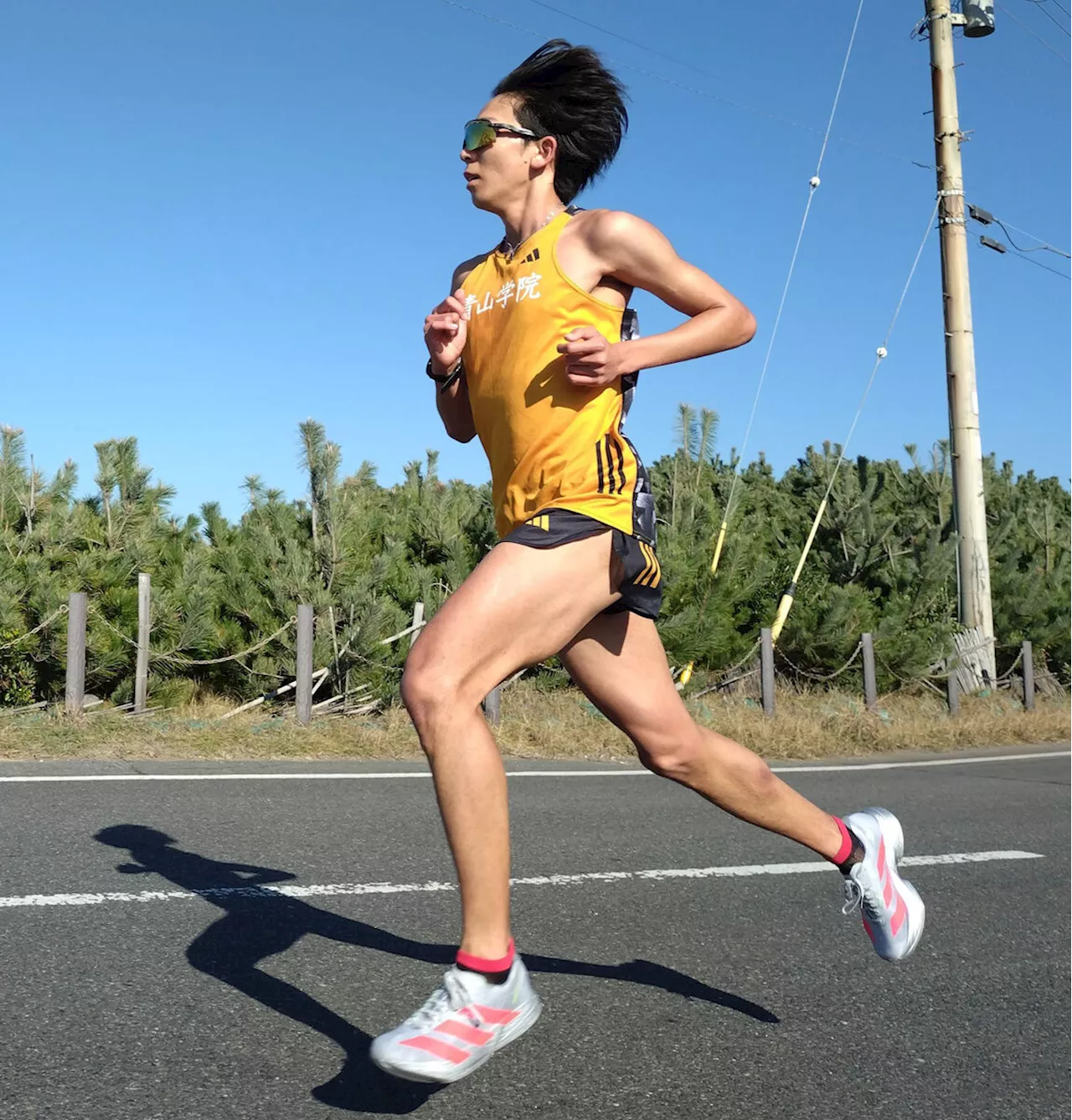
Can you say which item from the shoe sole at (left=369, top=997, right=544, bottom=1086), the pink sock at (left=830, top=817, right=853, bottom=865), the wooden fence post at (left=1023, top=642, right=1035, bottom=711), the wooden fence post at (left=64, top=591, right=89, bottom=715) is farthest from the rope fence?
the shoe sole at (left=369, top=997, right=544, bottom=1086)

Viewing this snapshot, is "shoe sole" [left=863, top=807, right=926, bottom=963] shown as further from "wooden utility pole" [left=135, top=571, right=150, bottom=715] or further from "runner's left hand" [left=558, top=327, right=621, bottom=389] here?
"wooden utility pole" [left=135, top=571, right=150, bottom=715]

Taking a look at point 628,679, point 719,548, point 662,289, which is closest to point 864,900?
point 628,679

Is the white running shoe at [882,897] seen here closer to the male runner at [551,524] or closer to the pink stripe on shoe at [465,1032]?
the male runner at [551,524]

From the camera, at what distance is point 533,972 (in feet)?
11.2

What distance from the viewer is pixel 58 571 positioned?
31.4 ft

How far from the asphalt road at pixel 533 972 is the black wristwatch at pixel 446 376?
1.47m

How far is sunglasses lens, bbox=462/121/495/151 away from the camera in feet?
9.75

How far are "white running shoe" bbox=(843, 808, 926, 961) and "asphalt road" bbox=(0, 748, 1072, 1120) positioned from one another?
0.66 ft

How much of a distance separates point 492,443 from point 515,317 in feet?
0.93

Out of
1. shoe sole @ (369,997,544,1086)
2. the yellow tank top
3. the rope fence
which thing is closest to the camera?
shoe sole @ (369,997,544,1086)

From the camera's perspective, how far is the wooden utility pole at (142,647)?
30.8 feet

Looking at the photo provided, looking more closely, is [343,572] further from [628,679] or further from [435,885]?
[628,679]

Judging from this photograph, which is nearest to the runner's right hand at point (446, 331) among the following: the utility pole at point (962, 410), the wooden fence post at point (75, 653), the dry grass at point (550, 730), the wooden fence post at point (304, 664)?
the dry grass at point (550, 730)

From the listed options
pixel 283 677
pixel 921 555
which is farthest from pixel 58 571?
pixel 921 555
